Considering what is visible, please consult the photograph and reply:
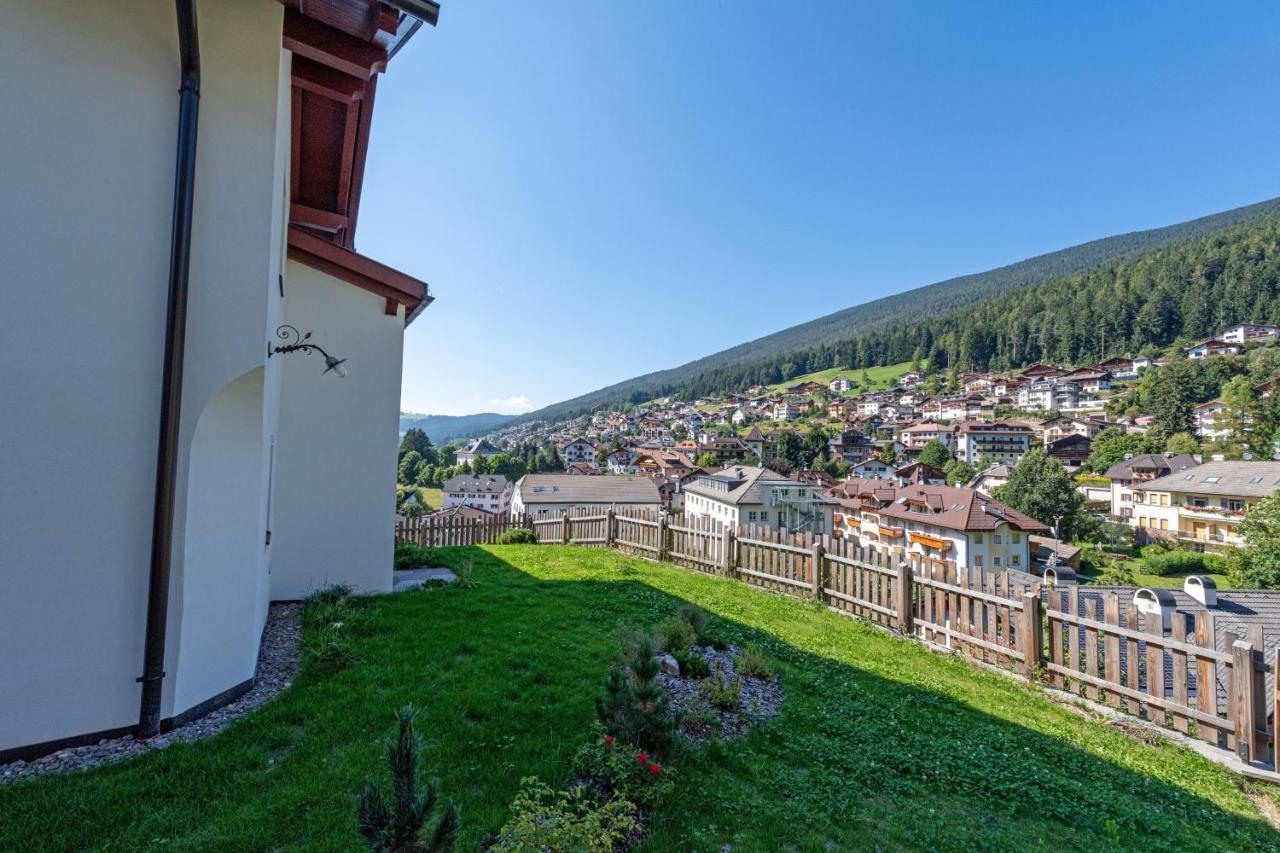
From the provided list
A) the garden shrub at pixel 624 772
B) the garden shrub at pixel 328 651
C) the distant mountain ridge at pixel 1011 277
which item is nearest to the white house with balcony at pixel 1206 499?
the garden shrub at pixel 624 772

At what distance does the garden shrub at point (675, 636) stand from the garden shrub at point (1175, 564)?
2024 inches

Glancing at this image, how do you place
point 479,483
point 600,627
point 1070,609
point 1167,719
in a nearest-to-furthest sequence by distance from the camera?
1. point 1167,719
2. point 1070,609
3. point 600,627
4. point 479,483

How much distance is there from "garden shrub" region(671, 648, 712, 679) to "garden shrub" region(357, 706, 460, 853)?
143 inches

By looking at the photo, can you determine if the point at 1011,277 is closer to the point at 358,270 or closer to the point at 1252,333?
the point at 1252,333

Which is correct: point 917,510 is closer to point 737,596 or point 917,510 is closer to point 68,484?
point 737,596

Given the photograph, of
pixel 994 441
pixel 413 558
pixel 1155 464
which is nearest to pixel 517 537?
pixel 413 558

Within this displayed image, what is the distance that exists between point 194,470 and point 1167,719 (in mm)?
9071

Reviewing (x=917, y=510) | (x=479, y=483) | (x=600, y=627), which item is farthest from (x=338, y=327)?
(x=479, y=483)

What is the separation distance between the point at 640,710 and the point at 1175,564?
54.2 m

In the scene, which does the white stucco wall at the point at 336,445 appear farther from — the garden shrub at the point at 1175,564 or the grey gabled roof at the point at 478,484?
the grey gabled roof at the point at 478,484

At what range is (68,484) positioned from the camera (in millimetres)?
3125

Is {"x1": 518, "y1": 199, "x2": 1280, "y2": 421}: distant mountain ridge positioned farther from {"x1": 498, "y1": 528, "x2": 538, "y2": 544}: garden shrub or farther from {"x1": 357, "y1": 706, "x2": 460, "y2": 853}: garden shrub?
{"x1": 357, "y1": 706, "x2": 460, "y2": 853}: garden shrub

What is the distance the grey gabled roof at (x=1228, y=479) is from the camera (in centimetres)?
4126

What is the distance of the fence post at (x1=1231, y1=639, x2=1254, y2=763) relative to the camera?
4523 mm
